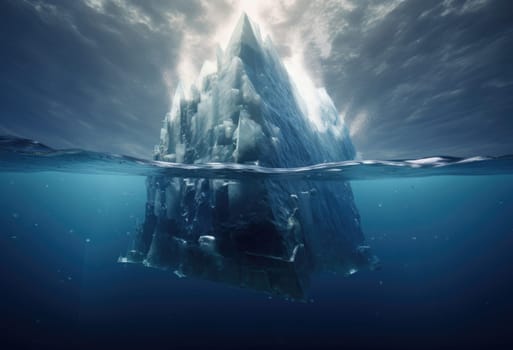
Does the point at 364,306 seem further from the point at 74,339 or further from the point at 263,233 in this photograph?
the point at 74,339

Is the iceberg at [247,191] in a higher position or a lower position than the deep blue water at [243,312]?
higher

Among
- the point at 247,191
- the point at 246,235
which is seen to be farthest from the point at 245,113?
the point at 246,235

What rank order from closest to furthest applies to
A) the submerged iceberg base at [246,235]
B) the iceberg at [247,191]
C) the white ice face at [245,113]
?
the submerged iceberg base at [246,235]
the iceberg at [247,191]
the white ice face at [245,113]

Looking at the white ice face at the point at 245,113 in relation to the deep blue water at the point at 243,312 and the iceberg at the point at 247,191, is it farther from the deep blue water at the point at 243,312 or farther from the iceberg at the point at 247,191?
the deep blue water at the point at 243,312

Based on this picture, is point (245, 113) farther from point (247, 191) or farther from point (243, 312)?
point (243, 312)

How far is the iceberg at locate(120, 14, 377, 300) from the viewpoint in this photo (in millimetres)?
8453

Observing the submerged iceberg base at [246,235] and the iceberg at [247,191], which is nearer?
the submerged iceberg base at [246,235]

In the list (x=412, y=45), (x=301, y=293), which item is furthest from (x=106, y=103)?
(x=412, y=45)

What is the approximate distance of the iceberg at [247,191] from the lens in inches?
333

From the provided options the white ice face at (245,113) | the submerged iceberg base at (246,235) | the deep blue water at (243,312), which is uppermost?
the white ice face at (245,113)

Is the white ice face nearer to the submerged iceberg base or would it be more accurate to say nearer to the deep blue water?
the submerged iceberg base

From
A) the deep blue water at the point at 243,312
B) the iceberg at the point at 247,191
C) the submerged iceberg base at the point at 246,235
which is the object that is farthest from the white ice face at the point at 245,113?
the deep blue water at the point at 243,312

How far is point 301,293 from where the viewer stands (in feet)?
25.7

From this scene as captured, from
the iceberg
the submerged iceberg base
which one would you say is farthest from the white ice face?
the submerged iceberg base
